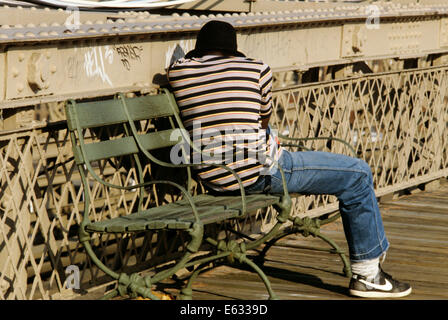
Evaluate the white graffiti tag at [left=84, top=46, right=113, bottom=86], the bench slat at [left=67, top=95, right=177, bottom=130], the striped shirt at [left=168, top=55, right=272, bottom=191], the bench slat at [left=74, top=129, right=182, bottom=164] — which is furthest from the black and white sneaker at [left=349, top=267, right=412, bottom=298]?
the white graffiti tag at [left=84, top=46, right=113, bottom=86]

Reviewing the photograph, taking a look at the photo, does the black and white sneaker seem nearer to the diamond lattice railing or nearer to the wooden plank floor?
the wooden plank floor

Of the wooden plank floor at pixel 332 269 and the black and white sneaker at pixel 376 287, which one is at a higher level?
the black and white sneaker at pixel 376 287

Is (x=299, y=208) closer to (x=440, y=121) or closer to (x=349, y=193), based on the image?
(x=349, y=193)

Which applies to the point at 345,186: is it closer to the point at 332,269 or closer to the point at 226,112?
the point at 226,112

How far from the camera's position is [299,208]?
6.42 metres

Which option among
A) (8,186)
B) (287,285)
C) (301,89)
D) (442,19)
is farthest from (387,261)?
(442,19)

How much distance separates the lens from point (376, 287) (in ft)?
15.9

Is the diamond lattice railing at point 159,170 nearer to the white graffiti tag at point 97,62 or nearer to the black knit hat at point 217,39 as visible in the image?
the white graffiti tag at point 97,62

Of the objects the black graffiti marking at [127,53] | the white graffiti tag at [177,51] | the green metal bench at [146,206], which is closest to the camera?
the green metal bench at [146,206]

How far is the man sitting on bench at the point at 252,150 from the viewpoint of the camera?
4.62 meters

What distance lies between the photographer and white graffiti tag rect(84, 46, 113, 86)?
455 cm

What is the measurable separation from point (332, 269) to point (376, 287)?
0.64m

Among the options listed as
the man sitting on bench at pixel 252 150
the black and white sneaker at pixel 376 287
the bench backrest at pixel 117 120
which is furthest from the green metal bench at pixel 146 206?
the black and white sneaker at pixel 376 287

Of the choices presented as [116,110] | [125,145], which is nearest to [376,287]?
[125,145]
